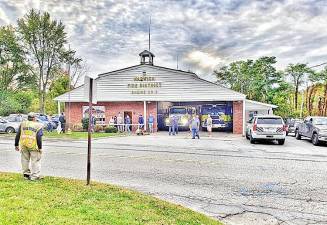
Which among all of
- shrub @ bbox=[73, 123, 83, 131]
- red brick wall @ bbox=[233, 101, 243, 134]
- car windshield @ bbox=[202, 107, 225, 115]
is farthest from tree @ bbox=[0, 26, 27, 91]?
red brick wall @ bbox=[233, 101, 243, 134]

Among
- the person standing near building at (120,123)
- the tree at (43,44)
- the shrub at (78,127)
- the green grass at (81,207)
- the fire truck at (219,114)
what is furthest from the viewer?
the tree at (43,44)

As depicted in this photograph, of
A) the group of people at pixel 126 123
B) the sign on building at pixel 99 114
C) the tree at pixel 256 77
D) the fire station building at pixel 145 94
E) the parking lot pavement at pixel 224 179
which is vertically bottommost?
the parking lot pavement at pixel 224 179

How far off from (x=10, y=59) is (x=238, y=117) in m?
39.0

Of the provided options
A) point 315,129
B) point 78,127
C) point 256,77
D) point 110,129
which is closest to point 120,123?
point 110,129

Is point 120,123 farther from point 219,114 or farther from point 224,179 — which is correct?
point 224,179

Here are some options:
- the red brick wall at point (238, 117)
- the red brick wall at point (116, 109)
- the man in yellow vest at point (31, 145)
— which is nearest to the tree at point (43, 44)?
the red brick wall at point (116, 109)

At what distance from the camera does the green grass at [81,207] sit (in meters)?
5.63

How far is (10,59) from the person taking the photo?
54750 mm

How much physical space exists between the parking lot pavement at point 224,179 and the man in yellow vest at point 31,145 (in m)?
1.67

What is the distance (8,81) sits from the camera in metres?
56.2

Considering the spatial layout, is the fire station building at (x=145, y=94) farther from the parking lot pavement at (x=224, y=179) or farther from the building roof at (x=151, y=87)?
the parking lot pavement at (x=224, y=179)

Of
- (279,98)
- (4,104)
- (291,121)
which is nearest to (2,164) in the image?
(291,121)

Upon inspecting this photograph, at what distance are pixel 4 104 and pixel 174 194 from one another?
5029 centimetres

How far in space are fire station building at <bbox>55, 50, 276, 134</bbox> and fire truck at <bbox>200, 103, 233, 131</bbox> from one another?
97 millimetres
